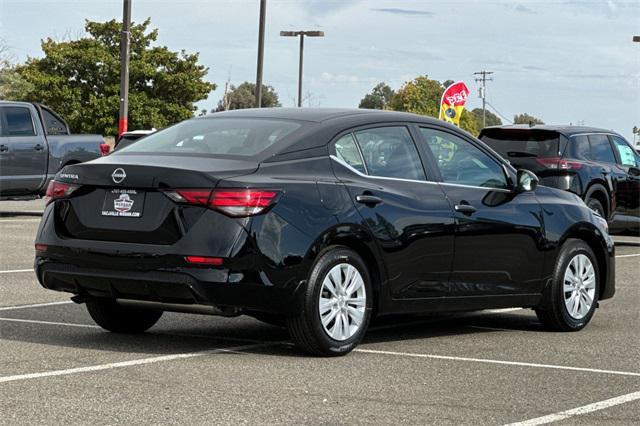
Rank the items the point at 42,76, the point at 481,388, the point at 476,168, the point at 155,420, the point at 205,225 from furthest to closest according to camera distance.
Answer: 1. the point at 42,76
2. the point at 476,168
3. the point at 205,225
4. the point at 481,388
5. the point at 155,420

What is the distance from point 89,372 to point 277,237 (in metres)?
1.39

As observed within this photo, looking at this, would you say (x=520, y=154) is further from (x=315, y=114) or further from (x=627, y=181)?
(x=315, y=114)

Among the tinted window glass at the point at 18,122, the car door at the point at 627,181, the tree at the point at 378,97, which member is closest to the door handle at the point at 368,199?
the car door at the point at 627,181

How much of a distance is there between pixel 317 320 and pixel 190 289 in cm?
83

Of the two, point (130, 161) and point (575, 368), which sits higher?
point (130, 161)

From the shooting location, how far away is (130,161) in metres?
8.57

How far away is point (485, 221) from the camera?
31.6 feet

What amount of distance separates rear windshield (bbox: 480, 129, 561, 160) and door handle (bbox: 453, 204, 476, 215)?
9.24 metres

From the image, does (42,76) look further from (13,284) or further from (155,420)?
(155,420)

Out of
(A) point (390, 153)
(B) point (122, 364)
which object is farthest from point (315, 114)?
(B) point (122, 364)

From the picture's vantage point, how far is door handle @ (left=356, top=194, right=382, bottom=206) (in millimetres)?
8703

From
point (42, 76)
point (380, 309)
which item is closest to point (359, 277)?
point (380, 309)

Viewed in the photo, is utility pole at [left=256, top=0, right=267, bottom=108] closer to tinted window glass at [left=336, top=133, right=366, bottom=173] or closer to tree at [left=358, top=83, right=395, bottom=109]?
tinted window glass at [left=336, top=133, right=366, bottom=173]

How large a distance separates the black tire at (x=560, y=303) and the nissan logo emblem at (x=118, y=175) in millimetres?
3494
